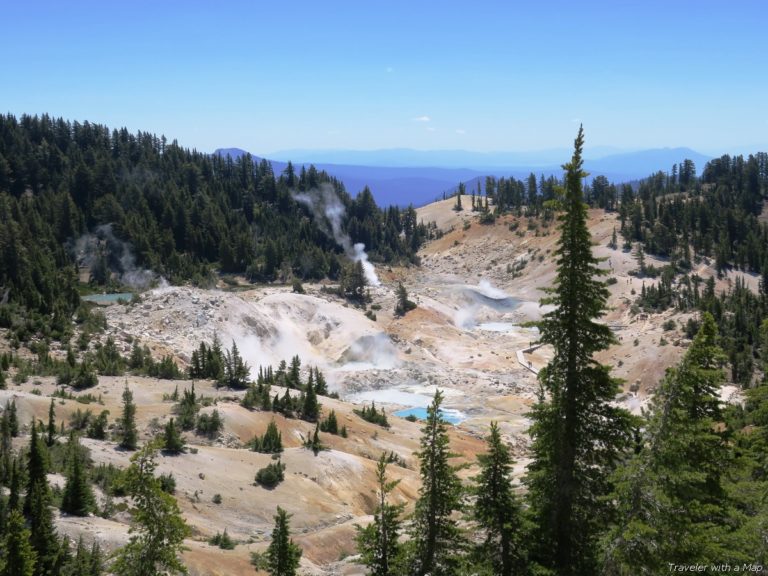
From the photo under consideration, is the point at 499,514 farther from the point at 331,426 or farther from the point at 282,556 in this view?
the point at 331,426

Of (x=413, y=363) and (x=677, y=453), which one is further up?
(x=677, y=453)

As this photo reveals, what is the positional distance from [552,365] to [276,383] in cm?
5135

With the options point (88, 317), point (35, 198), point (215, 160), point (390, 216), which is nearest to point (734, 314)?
point (88, 317)

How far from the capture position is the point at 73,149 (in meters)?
137

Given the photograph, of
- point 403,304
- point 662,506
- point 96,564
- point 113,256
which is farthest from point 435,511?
point 113,256

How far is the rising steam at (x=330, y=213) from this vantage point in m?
145

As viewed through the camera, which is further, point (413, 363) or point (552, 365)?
point (413, 363)

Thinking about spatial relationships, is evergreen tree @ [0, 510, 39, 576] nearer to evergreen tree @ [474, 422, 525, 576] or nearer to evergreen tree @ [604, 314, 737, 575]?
evergreen tree @ [474, 422, 525, 576]

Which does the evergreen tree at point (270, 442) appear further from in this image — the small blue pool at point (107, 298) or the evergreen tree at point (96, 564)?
the small blue pool at point (107, 298)

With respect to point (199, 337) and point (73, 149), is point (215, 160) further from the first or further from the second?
point (199, 337)

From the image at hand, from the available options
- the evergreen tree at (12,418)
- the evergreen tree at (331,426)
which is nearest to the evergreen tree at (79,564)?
the evergreen tree at (12,418)

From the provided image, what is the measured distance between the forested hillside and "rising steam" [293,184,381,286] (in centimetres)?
141

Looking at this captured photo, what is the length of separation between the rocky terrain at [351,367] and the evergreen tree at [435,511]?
161 inches

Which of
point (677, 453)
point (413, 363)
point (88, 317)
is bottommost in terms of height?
point (413, 363)
